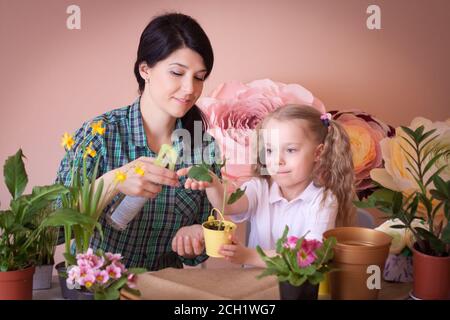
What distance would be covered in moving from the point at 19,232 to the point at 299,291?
0.62m

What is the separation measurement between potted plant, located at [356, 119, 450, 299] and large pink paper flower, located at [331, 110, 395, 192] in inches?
25.7

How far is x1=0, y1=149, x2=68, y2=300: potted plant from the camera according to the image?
1073 millimetres

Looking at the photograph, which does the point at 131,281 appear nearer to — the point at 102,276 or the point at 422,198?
the point at 102,276

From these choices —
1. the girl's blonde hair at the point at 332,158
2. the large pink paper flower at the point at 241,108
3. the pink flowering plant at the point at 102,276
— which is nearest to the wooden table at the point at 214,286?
the pink flowering plant at the point at 102,276

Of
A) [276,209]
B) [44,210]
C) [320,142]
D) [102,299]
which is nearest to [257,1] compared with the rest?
[320,142]

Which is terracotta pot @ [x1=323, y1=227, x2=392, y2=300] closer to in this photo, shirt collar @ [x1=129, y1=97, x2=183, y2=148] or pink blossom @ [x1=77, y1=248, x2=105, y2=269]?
pink blossom @ [x1=77, y1=248, x2=105, y2=269]

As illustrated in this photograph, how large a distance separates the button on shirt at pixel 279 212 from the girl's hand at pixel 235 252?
342 millimetres

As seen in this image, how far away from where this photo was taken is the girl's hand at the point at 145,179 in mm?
1379

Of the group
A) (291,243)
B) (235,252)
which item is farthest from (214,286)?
(291,243)

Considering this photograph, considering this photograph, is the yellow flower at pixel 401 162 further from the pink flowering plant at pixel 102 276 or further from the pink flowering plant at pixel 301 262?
the pink flowering plant at pixel 102 276

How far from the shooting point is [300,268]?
1.06 m

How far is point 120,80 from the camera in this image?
2205 mm

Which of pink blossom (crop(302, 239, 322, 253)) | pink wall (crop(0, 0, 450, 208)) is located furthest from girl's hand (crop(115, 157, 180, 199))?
pink wall (crop(0, 0, 450, 208))
